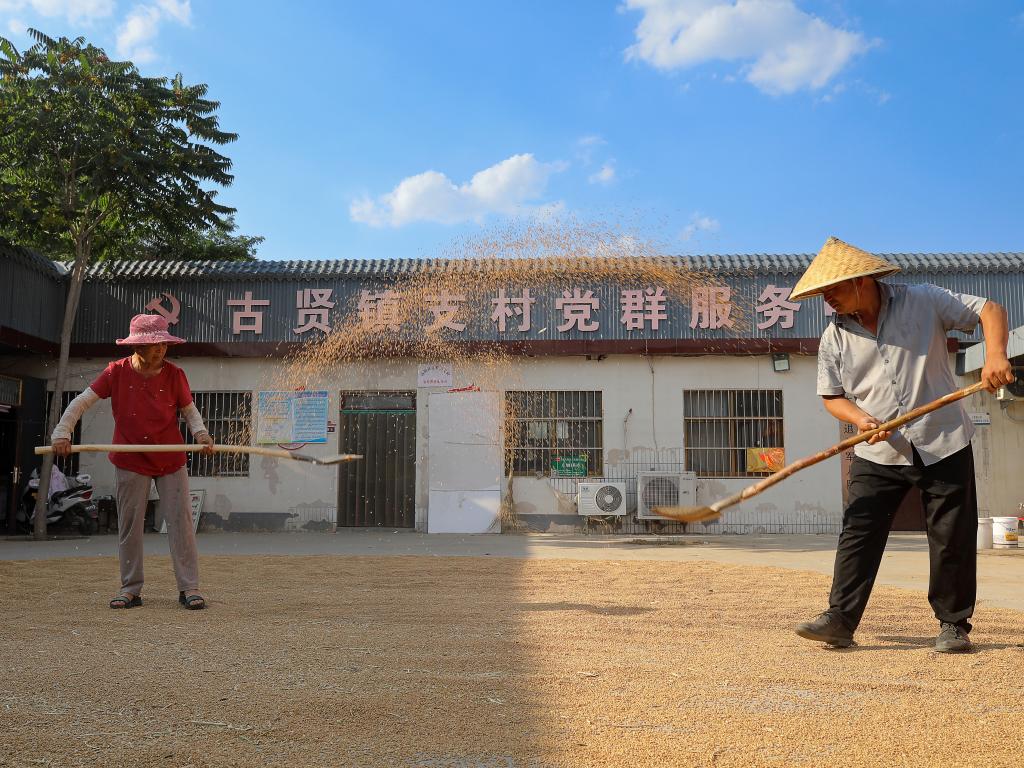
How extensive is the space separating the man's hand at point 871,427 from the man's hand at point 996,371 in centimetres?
42

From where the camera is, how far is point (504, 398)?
1238 centimetres

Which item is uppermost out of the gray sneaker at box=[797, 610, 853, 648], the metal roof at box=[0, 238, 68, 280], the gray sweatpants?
the metal roof at box=[0, 238, 68, 280]

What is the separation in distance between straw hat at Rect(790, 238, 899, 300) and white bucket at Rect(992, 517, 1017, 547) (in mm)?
7307

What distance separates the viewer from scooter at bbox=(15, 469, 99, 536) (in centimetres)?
1157

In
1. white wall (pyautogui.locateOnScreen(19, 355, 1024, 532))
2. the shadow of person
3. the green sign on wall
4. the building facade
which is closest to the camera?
the shadow of person

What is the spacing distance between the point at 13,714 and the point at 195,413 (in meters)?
2.83

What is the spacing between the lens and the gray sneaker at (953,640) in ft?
11.0

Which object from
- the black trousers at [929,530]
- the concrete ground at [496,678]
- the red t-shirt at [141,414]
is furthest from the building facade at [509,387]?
the black trousers at [929,530]

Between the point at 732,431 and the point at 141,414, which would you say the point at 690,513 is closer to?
the point at 141,414

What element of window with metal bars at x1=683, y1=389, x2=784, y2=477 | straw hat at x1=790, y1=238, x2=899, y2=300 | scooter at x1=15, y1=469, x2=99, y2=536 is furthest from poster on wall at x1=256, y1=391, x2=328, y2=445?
straw hat at x1=790, y1=238, x2=899, y2=300

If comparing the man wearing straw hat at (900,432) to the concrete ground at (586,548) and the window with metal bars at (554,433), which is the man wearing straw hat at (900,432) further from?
the window with metal bars at (554,433)

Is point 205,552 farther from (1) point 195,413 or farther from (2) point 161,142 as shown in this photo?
(2) point 161,142

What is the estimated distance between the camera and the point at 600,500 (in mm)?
11773

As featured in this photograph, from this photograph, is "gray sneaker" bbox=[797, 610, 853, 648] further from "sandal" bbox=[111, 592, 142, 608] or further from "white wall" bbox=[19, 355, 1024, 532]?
"white wall" bbox=[19, 355, 1024, 532]
